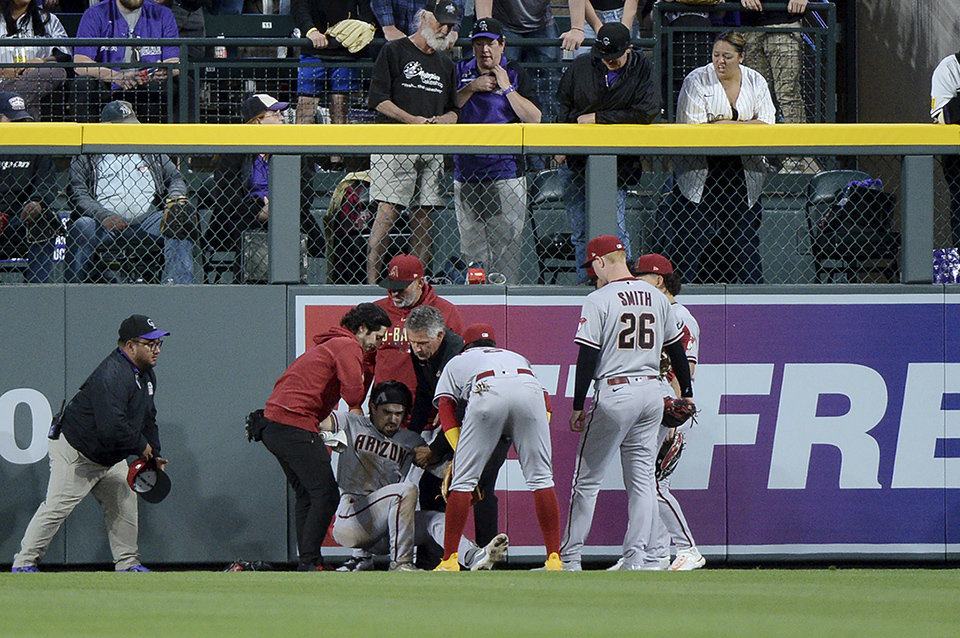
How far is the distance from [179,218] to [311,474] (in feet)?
6.66

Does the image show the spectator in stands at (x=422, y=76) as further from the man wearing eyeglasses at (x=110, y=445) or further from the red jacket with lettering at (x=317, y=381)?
the man wearing eyeglasses at (x=110, y=445)

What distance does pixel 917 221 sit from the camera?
29.4ft

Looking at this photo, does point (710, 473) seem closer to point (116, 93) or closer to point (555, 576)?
point (555, 576)

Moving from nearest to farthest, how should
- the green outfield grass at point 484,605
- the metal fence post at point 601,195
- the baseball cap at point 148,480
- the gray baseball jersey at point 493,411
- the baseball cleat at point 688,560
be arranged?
the green outfield grass at point 484,605 → the gray baseball jersey at point 493,411 → the baseball cap at point 148,480 → the baseball cleat at point 688,560 → the metal fence post at point 601,195

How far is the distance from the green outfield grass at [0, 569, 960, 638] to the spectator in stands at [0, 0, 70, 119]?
17.4ft

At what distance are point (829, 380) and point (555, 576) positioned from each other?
3.13 m

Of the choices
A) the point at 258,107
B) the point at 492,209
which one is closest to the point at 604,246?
the point at 492,209

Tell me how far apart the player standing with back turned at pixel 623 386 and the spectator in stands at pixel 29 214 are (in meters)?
3.73

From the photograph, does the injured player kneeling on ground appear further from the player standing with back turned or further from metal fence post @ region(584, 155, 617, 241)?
metal fence post @ region(584, 155, 617, 241)

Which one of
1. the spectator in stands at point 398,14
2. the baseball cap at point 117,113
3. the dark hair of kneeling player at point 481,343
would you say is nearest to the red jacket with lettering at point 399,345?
the dark hair of kneeling player at point 481,343

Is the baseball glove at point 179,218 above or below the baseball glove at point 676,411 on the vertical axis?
above

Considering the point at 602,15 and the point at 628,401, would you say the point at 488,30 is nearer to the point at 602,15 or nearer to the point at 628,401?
the point at 602,15

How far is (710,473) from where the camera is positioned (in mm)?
8820

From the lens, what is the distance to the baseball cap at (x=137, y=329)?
319 inches
